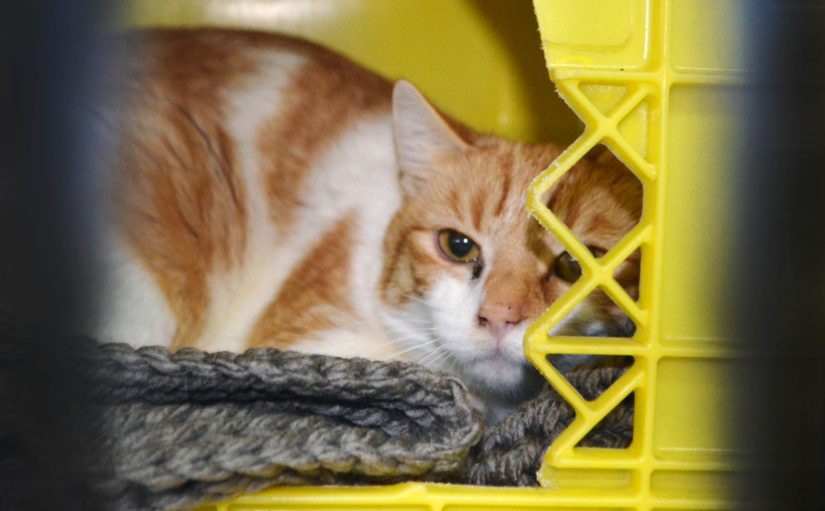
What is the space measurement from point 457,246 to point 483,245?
0.18ft

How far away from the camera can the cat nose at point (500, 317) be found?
1099mm

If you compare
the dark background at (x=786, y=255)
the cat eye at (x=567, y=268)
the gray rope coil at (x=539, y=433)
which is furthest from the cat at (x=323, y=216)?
the dark background at (x=786, y=255)

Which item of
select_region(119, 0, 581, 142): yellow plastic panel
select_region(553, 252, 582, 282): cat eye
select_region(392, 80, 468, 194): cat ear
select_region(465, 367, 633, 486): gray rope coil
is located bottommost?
select_region(465, 367, 633, 486): gray rope coil

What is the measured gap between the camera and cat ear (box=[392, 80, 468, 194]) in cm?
128

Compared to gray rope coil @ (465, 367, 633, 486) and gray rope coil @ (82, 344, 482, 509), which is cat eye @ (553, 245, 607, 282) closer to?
gray rope coil @ (465, 367, 633, 486)

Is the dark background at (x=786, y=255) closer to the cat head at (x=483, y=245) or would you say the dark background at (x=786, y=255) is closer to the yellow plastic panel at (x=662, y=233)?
the yellow plastic panel at (x=662, y=233)

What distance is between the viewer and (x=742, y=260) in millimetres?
890

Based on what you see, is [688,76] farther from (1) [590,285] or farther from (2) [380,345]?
(2) [380,345]

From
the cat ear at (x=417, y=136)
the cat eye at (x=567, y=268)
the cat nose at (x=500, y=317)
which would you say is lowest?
the cat nose at (x=500, y=317)

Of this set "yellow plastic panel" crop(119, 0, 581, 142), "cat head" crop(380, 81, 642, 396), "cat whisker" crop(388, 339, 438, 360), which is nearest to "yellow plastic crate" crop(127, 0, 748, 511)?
"cat head" crop(380, 81, 642, 396)

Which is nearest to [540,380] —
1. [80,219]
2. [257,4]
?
[80,219]

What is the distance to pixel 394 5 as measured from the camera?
1.75 metres

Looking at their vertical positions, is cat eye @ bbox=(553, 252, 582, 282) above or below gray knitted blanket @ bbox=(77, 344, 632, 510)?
above

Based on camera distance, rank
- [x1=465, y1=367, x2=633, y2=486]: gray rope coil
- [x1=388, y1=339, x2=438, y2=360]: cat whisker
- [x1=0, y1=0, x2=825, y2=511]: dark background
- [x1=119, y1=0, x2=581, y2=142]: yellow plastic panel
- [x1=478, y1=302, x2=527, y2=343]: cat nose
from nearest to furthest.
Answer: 1. [x1=0, y1=0, x2=825, y2=511]: dark background
2. [x1=465, y1=367, x2=633, y2=486]: gray rope coil
3. [x1=478, y1=302, x2=527, y2=343]: cat nose
4. [x1=388, y1=339, x2=438, y2=360]: cat whisker
5. [x1=119, y1=0, x2=581, y2=142]: yellow plastic panel
